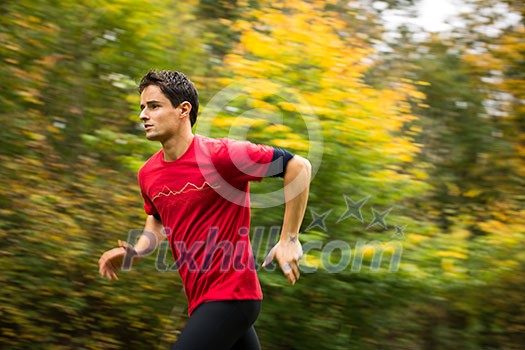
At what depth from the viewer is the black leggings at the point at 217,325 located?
285 cm

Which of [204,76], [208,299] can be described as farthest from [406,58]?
[208,299]

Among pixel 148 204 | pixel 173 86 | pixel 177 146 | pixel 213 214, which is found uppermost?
pixel 173 86

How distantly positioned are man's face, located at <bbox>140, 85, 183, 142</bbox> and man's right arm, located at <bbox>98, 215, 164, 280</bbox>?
0.61 m

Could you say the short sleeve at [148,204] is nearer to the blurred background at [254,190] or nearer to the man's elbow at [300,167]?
the man's elbow at [300,167]

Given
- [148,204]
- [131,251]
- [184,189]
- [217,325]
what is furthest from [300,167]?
[131,251]

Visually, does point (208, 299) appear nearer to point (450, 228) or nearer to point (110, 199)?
point (110, 199)

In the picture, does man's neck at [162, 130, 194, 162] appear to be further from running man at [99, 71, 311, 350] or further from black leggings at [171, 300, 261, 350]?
black leggings at [171, 300, 261, 350]

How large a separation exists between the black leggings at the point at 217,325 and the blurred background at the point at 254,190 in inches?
85.7

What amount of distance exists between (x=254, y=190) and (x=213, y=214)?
7.01 ft

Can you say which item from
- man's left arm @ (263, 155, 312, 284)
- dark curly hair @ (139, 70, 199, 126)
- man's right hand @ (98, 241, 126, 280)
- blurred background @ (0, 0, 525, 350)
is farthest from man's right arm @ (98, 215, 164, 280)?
blurred background @ (0, 0, 525, 350)

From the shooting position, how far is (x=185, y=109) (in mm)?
3244

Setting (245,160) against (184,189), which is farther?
(184,189)

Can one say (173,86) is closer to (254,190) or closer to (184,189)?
(184,189)

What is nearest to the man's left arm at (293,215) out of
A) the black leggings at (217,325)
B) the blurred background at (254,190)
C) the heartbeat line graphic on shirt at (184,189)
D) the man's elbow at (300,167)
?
the man's elbow at (300,167)
